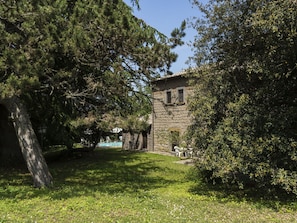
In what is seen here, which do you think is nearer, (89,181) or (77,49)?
(77,49)

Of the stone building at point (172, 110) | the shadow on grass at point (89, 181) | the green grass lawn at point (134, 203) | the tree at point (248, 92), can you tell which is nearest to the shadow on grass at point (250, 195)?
the green grass lawn at point (134, 203)

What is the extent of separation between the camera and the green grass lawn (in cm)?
595

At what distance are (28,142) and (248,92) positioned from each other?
21.9 feet

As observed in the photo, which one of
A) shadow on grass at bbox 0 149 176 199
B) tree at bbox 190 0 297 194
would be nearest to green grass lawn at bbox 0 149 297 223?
shadow on grass at bbox 0 149 176 199

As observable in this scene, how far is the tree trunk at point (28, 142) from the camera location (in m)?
9.04

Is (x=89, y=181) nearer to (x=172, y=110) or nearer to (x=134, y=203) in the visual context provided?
(x=134, y=203)

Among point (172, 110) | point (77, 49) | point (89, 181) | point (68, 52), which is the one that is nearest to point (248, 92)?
point (77, 49)

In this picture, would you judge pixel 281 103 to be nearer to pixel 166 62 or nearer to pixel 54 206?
pixel 166 62

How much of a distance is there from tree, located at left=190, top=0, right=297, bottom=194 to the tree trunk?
486cm

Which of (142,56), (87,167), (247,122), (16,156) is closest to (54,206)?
(142,56)

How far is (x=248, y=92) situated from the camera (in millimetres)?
7934

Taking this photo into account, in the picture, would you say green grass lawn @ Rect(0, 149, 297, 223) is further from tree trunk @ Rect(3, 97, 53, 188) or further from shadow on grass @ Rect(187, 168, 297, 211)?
tree trunk @ Rect(3, 97, 53, 188)

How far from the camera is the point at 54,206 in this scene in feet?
22.3

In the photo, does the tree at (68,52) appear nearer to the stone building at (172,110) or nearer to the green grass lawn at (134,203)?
the green grass lawn at (134,203)
